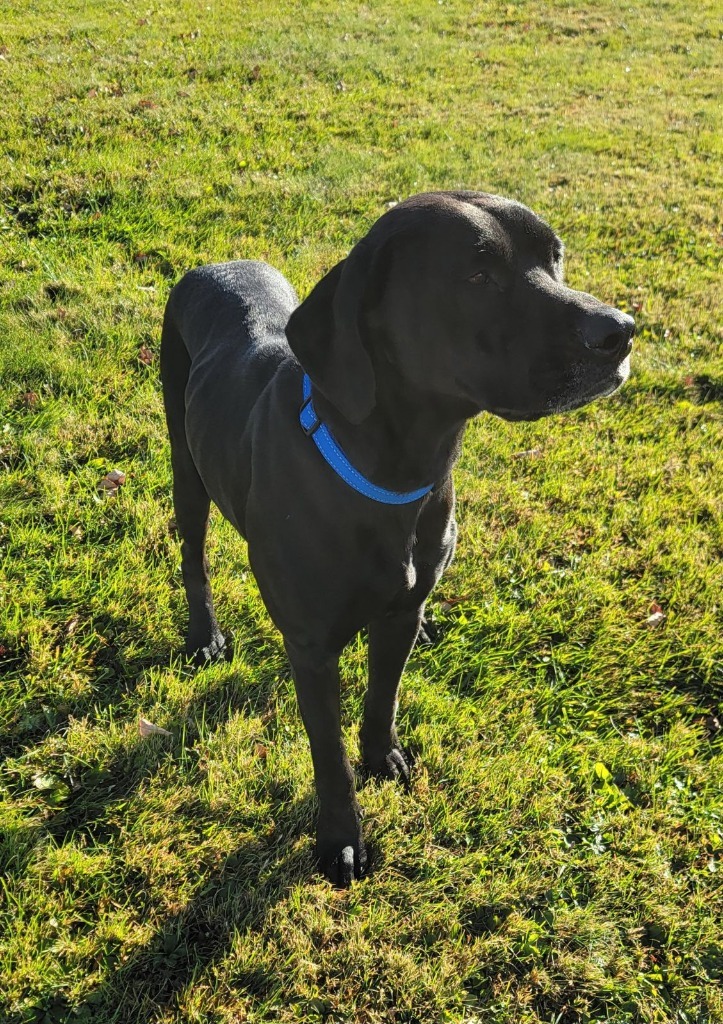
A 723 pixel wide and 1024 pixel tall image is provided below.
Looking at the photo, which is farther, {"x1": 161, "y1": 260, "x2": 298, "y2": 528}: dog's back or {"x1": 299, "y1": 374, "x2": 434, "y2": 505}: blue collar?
{"x1": 161, "y1": 260, "x2": 298, "y2": 528}: dog's back

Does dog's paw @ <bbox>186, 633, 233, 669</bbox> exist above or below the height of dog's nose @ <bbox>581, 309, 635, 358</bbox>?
below

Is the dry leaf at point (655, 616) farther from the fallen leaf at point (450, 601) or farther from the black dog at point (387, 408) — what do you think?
the black dog at point (387, 408)

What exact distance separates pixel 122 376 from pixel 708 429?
3.36m

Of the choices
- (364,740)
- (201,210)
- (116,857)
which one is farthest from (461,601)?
(201,210)

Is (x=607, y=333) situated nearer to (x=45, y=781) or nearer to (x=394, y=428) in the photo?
(x=394, y=428)

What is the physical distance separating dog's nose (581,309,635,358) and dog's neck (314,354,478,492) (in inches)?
14.0

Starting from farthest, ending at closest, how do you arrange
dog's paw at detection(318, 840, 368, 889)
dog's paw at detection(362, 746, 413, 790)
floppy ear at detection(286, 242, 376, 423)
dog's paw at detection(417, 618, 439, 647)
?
dog's paw at detection(417, 618, 439, 647) → dog's paw at detection(362, 746, 413, 790) → dog's paw at detection(318, 840, 368, 889) → floppy ear at detection(286, 242, 376, 423)

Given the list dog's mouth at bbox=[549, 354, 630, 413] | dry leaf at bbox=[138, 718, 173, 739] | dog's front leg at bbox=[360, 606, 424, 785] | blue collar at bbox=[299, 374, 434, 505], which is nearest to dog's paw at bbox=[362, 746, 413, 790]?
dog's front leg at bbox=[360, 606, 424, 785]

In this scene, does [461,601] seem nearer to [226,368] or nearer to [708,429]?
[226,368]

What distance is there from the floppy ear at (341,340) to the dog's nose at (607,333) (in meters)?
0.52

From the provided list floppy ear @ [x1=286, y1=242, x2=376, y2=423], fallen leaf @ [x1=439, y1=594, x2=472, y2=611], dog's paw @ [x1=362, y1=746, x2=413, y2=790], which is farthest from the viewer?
fallen leaf @ [x1=439, y1=594, x2=472, y2=611]

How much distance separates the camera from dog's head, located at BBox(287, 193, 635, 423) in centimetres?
193

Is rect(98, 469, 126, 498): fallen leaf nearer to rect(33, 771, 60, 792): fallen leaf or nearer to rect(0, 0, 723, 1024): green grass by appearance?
rect(0, 0, 723, 1024): green grass

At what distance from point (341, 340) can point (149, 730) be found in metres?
1.64
